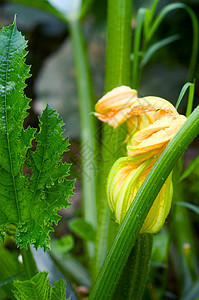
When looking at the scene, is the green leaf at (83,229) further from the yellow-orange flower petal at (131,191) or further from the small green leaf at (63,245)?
the yellow-orange flower petal at (131,191)

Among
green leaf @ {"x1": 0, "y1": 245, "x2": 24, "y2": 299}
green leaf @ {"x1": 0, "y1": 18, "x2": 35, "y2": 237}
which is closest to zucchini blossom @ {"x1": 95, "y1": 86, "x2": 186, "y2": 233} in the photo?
green leaf @ {"x1": 0, "y1": 18, "x2": 35, "y2": 237}

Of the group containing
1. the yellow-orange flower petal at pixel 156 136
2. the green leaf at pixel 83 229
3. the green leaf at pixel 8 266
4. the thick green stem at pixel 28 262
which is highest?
the yellow-orange flower petal at pixel 156 136

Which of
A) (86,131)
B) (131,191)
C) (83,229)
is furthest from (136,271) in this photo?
(86,131)

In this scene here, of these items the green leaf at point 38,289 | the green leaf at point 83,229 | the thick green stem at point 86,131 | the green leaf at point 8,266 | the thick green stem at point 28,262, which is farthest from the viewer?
the thick green stem at point 86,131

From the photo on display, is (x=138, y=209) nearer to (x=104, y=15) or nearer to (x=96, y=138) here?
(x=96, y=138)

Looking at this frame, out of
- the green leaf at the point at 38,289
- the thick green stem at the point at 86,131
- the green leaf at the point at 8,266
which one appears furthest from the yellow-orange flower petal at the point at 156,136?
the thick green stem at the point at 86,131

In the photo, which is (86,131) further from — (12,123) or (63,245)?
(12,123)
